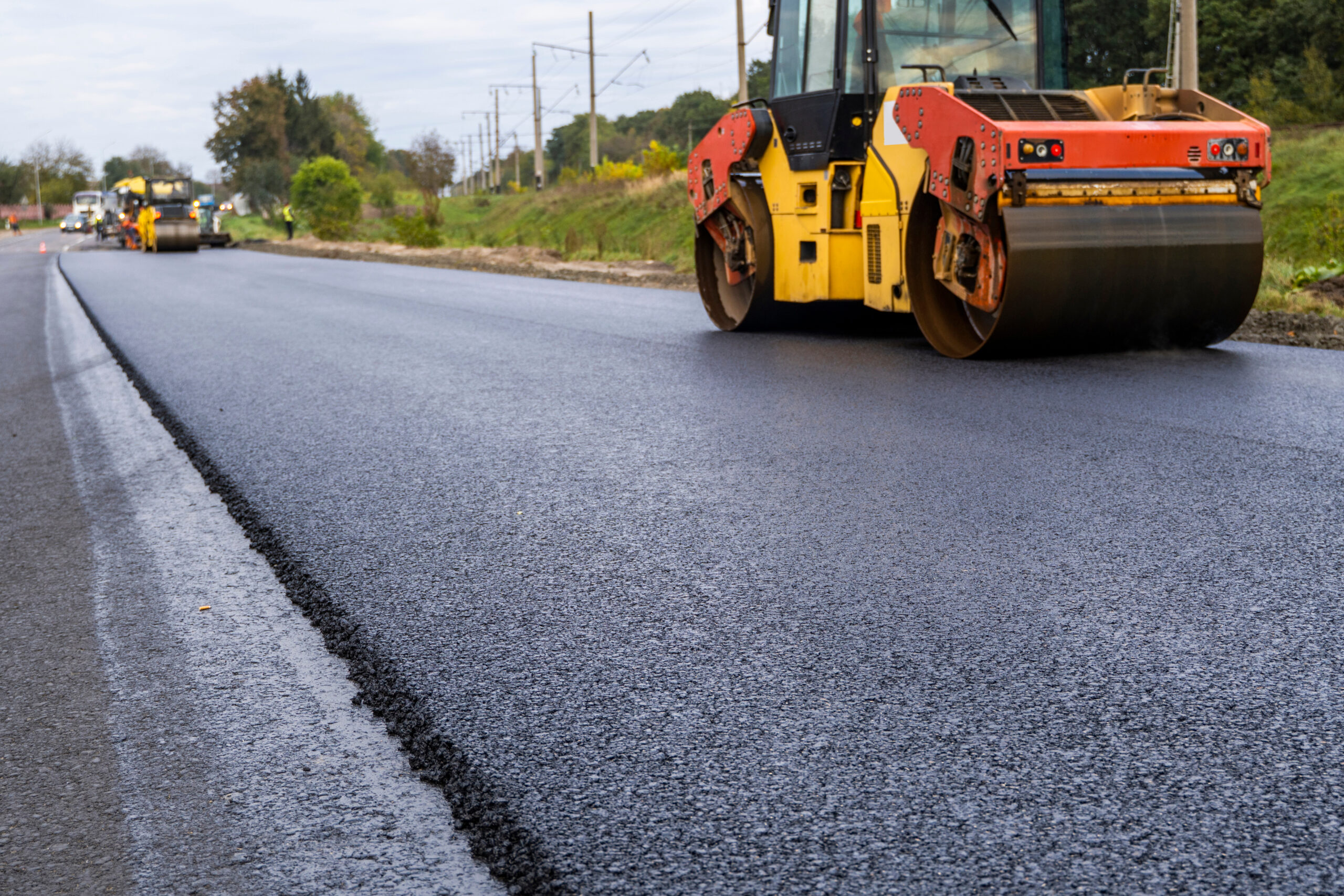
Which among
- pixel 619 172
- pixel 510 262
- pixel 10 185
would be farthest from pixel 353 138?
pixel 510 262

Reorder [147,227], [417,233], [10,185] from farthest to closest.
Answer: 1. [10,185]
2. [147,227]
3. [417,233]

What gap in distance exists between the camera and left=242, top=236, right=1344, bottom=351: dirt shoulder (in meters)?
8.80

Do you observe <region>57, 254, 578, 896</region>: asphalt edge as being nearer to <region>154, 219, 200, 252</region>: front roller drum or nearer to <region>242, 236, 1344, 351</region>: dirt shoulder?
<region>242, 236, 1344, 351</region>: dirt shoulder

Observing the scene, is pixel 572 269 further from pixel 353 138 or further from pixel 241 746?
pixel 353 138

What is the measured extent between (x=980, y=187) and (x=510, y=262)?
1936cm

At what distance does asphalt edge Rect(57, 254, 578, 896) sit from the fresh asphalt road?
0.01 m

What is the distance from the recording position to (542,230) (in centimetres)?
4438

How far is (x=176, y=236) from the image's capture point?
3703cm

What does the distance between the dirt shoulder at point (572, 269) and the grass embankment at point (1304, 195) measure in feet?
15.3

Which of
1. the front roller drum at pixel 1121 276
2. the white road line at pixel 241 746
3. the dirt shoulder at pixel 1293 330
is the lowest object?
the white road line at pixel 241 746

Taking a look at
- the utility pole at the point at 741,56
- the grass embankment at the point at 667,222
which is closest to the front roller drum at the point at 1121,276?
the grass embankment at the point at 667,222

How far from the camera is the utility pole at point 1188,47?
1398 centimetres

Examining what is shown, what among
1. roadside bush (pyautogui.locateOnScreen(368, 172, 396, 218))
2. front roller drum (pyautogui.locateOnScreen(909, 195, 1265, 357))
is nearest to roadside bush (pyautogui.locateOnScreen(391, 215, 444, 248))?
front roller drum (pyautogui.locateOnScreen(909, 195, 1265, 357))

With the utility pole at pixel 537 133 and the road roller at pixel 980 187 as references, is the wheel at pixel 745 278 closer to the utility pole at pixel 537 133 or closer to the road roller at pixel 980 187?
the road roller at pixel 980 187
